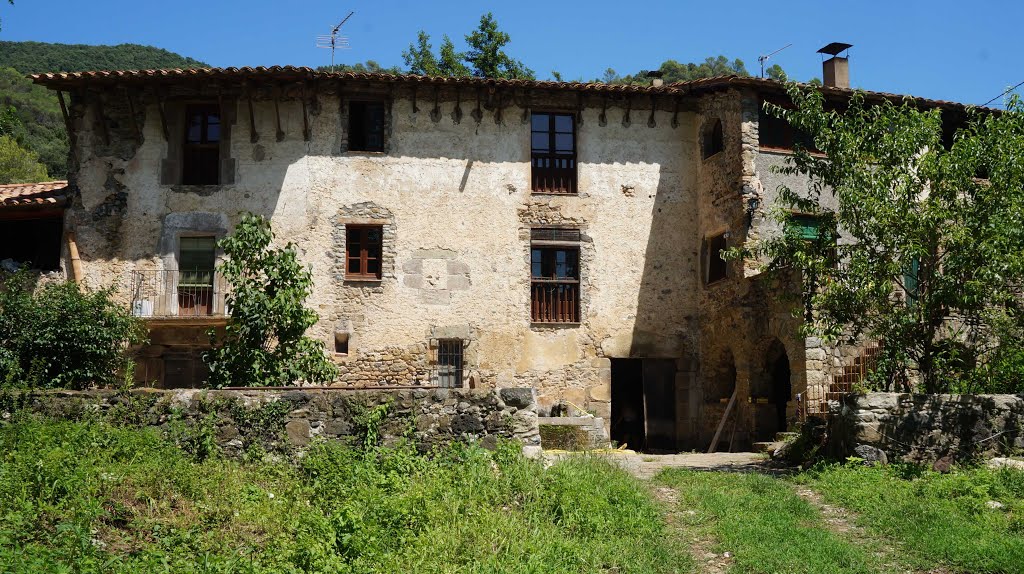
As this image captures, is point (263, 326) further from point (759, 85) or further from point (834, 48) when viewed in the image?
point (834, 48)

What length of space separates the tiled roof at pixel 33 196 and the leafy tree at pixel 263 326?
19.2 feet

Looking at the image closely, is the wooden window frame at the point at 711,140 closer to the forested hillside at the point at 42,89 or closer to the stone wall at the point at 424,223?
the stone wall at the point at 424,223

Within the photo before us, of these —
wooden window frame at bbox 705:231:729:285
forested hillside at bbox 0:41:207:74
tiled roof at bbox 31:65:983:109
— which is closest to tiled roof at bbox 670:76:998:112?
tiled roof at bbox 31:65:983:109

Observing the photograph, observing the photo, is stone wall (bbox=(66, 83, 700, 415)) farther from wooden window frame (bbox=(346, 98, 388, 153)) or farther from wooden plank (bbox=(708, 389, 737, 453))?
wooden plank (bbox=(708, 389, 737, 453))

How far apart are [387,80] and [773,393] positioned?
1038 centimetres

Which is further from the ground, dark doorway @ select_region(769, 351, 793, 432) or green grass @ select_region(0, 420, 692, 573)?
dark doorway @ select_region(769, 351, 793, 432)

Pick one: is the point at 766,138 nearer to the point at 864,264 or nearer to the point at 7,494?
the point at 864,264

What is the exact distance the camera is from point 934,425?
1284 centimetres

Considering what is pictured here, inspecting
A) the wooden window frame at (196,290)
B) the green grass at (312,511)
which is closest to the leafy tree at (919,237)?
the green grass at (312,511)

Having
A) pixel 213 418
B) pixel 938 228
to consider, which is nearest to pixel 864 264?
pixel 938 228

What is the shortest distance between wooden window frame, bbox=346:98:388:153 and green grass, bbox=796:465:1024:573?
11.8m

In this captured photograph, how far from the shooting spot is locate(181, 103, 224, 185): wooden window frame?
66.6 ft

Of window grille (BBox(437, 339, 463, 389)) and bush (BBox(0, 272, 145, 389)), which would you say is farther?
window grille (BBox(437, 339, 463, 389))

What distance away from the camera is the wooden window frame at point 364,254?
20.0m
